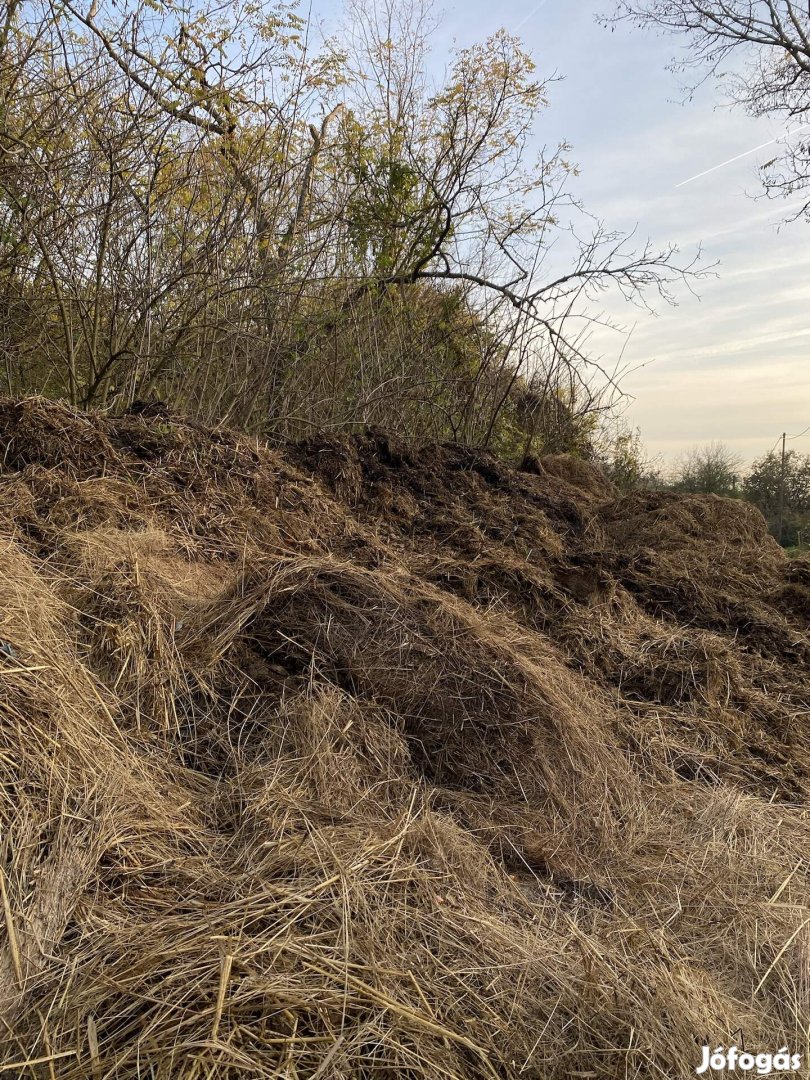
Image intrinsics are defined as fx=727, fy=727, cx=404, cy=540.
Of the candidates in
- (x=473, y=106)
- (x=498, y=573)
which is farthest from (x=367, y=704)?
(x=473, y=106)

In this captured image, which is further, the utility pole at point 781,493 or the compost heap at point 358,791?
the utility pole at point 781,493

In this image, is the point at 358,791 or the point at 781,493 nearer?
the point at 358,791

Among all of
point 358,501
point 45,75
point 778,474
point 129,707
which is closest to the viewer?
point 129,707

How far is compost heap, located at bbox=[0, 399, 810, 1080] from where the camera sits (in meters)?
1.49

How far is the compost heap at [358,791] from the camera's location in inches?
58.7

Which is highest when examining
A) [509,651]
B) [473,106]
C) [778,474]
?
[473,106]

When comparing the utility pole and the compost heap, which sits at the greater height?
the utility pole

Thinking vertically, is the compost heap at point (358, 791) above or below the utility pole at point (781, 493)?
below

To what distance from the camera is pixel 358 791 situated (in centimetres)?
235

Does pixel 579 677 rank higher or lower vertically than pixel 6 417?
lower

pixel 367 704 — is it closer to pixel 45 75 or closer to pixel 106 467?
pixel 106 467

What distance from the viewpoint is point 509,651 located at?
3.01 metres

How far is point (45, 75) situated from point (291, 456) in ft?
9.27

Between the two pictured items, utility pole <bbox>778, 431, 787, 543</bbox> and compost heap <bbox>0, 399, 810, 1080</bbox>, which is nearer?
compost heap <bbox>0, 399, 810, 1080</bbox>
